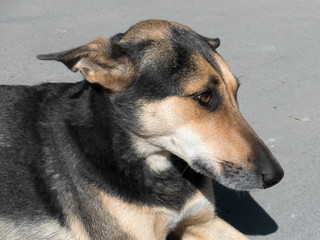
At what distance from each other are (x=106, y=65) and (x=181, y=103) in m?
0.58

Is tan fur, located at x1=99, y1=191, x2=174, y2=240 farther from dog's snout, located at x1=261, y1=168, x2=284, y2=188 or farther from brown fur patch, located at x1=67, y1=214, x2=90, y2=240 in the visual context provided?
dog's snout, located at x1=261, y1=168, x2=284, y2=188

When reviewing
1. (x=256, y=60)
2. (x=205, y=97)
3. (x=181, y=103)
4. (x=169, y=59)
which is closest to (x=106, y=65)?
(x=169, y=59)

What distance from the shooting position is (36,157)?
3.64 meters

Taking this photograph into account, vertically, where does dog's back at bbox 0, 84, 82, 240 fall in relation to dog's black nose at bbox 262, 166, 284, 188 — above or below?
below

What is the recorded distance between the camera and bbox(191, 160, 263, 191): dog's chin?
10.6 feet

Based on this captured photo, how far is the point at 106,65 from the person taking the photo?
3326 mm

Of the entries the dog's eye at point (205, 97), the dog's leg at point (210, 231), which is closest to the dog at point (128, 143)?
the dog's eye at point (205, 97)

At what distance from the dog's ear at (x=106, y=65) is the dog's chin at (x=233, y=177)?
76 cm

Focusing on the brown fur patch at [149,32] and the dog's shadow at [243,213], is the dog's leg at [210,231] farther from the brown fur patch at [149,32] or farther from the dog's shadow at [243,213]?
the brown fur patch at [149,32]

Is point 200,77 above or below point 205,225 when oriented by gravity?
above

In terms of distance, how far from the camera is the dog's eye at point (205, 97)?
3258 mm

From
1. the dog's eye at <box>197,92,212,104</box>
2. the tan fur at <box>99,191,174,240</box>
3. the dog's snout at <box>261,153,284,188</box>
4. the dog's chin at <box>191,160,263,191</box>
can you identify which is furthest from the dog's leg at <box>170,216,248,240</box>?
the dog's eye at <box>197,92,212,104</box>

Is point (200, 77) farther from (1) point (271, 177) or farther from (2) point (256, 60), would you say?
(2) point (256, 60)

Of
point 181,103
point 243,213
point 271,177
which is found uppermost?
point 181,103
